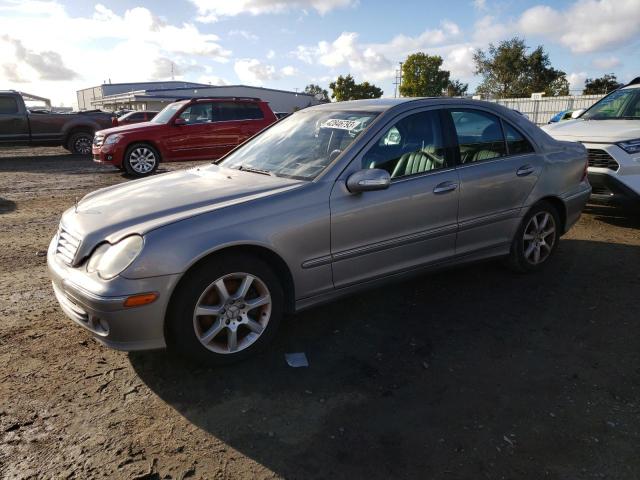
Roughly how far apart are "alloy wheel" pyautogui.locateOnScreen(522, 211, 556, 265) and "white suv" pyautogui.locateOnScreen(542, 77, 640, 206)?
175 centimetres

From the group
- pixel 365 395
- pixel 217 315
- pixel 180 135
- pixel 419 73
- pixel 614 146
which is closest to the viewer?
pixel 365 395

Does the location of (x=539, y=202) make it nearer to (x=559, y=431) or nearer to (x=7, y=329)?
(x=559, y=431)

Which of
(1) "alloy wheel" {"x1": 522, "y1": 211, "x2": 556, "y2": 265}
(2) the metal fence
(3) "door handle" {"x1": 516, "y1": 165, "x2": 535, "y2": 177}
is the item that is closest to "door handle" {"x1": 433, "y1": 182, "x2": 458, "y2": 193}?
(3) "door handle" {"x1": 516, "y1": 165, "x2": 535, "y2": 177}

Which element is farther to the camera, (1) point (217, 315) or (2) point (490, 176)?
(2) point (490, 176)

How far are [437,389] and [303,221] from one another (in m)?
1.30

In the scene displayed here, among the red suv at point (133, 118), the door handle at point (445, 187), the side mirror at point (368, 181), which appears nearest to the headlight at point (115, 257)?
the side mirror at point (368, 181)

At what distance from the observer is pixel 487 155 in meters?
4.22

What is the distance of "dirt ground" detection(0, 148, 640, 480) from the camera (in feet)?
7.69

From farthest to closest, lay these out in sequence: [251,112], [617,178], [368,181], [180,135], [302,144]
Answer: [251,112] → [180,135] → [617,178] → [302,144] → [368,181]

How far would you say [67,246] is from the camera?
3.15m

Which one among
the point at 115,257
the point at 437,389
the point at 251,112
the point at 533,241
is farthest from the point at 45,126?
the point at 437,389

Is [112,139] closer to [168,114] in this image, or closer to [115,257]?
[168,114]

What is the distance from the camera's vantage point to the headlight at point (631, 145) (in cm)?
590

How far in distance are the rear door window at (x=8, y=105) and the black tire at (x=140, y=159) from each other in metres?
6.84
